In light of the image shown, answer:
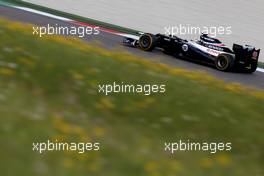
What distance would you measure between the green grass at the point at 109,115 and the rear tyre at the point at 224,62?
19.5 feet

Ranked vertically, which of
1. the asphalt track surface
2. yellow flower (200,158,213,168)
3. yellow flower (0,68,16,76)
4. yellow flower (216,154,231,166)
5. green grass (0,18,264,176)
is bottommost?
the asphalt track surface

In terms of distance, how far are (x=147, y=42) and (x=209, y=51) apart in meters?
1.86

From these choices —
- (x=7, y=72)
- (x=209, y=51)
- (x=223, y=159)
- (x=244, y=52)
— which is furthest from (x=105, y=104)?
(x=244, y=52)

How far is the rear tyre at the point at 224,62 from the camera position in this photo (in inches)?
550

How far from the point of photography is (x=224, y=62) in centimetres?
1407

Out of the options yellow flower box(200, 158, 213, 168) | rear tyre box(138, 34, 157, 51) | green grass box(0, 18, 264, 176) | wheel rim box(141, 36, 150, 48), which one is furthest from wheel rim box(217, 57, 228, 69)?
yellow flower box(200, 158, 213, 168)

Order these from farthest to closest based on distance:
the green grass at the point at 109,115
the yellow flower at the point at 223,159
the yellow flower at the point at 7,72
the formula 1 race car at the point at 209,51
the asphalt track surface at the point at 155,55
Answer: the formula 1 race car at the point at 209,51
the asphalt track surface at the point at 155,55
the yellow flower at the point at 7,72
the yellow flower at the point at 223,159
the green grass at the point at 109,115

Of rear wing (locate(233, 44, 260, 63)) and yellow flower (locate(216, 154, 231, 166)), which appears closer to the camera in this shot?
yellow flower (locate(216, 154, 231, 166))

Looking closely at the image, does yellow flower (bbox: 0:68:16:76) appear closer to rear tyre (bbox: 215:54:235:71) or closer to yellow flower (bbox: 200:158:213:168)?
yellow flower (bbox: 200:158:213:168)

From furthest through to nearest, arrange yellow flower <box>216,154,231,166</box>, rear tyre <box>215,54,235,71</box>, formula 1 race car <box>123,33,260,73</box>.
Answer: formula 1 race car <box>123,33,260,73</box>, rear tyre <box>215,54,235,71</box>, yellow flower <box>216,154,231,166</box>

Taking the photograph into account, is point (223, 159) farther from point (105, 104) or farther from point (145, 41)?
point (145, 41)

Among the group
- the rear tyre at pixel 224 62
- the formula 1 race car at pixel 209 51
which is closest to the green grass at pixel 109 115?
the rear tyre at pixel 224 62

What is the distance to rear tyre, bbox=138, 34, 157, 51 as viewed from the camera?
14.8 meters

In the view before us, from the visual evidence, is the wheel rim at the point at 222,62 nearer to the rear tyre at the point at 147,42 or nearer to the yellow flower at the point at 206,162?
the rear tyre at the point at 147,42
